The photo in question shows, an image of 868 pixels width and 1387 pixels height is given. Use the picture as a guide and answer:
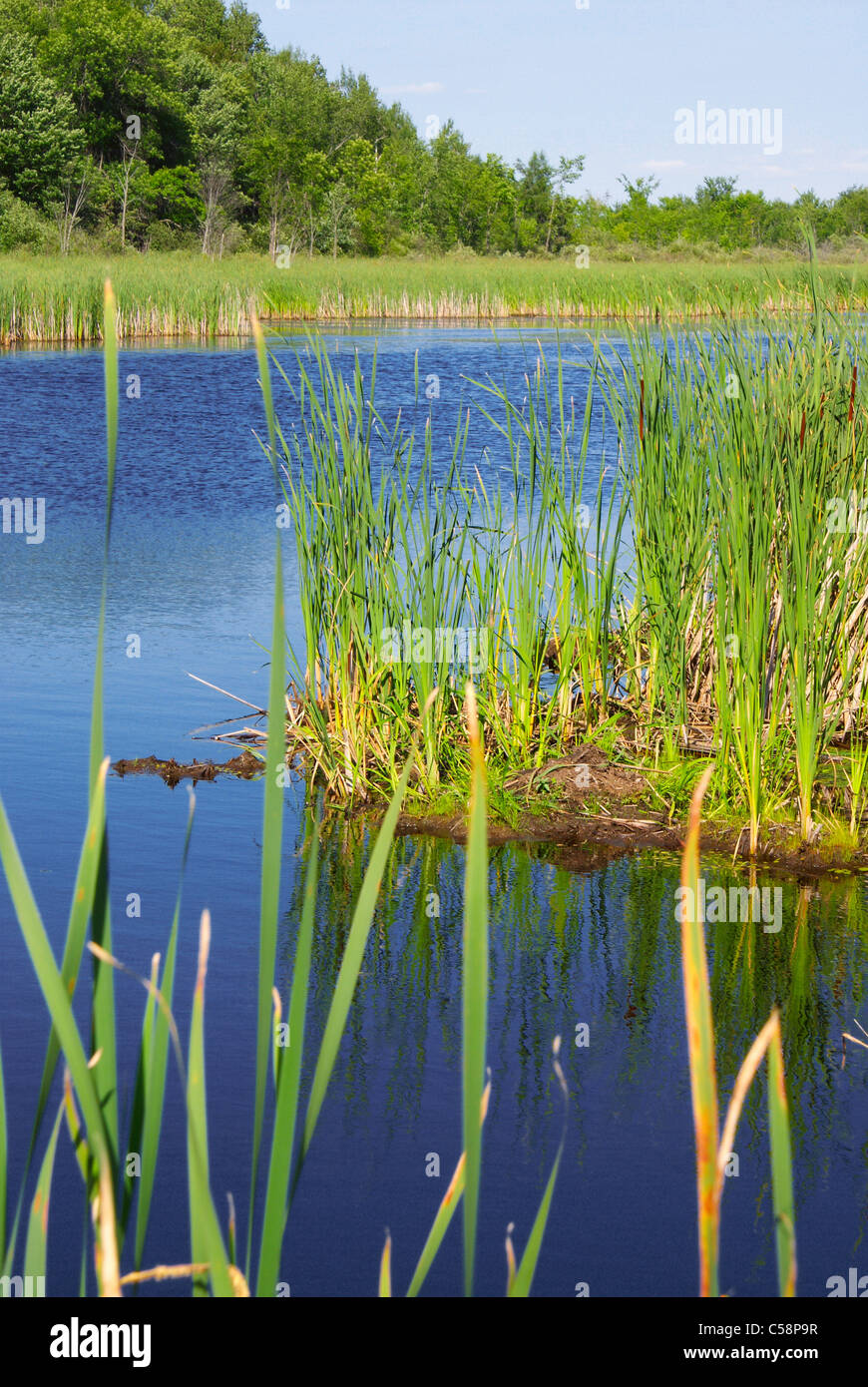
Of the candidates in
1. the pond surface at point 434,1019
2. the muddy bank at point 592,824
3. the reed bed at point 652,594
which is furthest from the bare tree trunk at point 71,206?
the muddy bank at point 592,824

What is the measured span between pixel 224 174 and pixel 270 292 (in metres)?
31.0

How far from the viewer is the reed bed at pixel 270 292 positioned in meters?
20.8

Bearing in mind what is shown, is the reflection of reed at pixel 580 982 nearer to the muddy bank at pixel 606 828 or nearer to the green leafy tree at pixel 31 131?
the muddy bank at pixel 606 828

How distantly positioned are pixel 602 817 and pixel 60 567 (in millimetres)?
5017

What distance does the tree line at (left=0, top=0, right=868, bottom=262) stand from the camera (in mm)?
41781

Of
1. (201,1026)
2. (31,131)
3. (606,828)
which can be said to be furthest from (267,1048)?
(31,131)

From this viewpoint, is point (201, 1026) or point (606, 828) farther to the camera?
point (606, 828)

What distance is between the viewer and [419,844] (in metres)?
4.41

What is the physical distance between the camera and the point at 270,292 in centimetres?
1756

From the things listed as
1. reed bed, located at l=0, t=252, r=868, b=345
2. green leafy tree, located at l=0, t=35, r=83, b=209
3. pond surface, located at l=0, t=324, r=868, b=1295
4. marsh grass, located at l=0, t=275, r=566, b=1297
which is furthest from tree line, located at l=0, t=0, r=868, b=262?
marsh grass, located at l=0, t=275, r=566, b=1297

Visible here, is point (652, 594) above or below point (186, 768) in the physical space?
above

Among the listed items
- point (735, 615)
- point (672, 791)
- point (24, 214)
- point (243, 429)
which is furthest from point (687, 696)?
point (24, 214)

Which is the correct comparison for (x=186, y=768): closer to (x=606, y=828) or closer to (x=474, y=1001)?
(x=606, y=828)

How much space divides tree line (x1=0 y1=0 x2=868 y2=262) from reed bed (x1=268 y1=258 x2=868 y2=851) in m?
33.8
